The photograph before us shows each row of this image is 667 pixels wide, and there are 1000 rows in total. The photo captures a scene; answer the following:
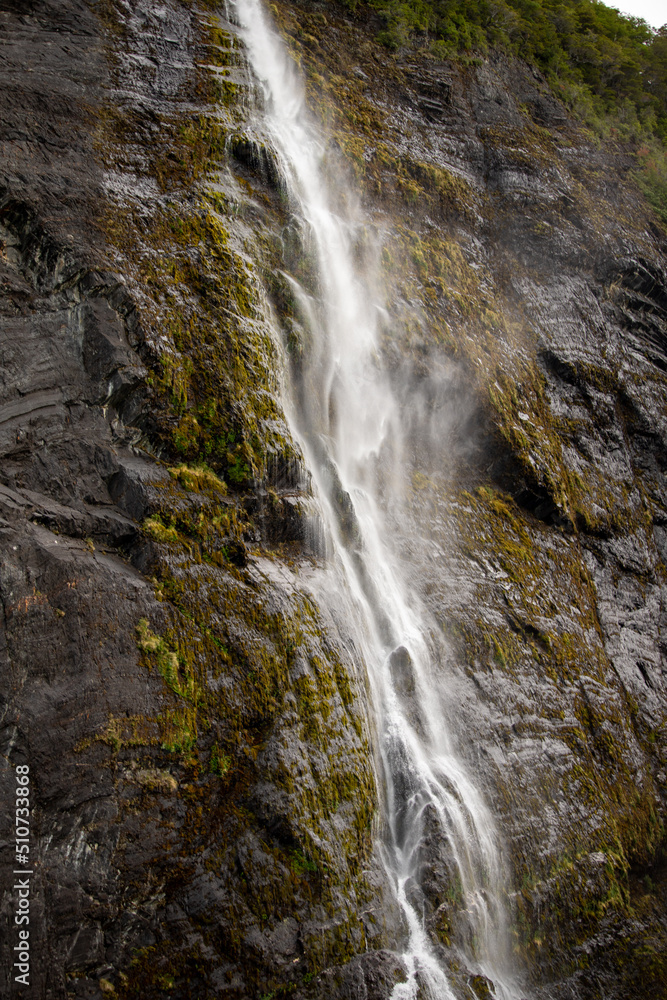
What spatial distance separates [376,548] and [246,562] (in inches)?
97.9

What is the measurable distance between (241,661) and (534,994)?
450 centimetres

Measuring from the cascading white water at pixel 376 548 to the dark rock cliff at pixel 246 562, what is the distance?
307mm

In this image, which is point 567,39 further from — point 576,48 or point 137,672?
point 137,672

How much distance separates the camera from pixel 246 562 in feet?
20.0

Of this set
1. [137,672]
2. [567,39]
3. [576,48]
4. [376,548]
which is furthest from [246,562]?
[567,39]

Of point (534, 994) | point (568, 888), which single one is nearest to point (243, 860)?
point (534, 994)

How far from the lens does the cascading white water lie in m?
6.00

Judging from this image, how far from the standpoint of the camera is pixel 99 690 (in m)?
4.84

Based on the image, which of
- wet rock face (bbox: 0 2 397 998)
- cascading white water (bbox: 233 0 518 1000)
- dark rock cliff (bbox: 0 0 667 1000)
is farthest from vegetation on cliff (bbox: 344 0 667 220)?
wet rock face (bbox: 0 2 397 998)

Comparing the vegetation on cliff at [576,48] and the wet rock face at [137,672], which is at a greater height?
the vegetation on cliff at [576,48]

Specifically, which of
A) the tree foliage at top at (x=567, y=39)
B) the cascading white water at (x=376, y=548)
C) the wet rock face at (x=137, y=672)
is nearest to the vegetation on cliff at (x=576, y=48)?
the tree foliage at top at (x=567, y=39)

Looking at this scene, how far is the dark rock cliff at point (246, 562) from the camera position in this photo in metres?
4.70

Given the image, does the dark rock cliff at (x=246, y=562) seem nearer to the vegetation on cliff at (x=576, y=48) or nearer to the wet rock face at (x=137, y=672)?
the wet rock face at (x=137, y=672)

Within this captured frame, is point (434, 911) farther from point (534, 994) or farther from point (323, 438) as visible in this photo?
point (323, 438)
